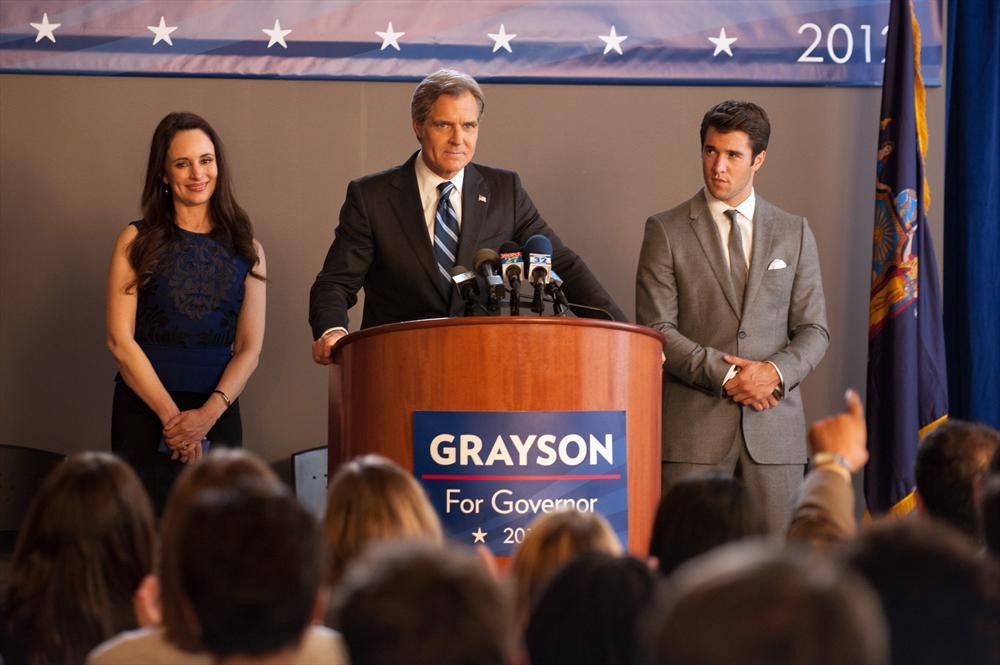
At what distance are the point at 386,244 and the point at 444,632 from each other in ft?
9.52

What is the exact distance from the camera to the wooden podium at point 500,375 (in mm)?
3117

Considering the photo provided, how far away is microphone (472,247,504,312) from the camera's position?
3.39m

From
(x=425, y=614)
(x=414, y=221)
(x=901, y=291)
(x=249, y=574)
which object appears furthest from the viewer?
(x=901, y=291)

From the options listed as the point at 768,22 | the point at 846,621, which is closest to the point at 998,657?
the point at 846,621

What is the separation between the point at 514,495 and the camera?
3016 mm

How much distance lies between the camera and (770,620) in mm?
1012

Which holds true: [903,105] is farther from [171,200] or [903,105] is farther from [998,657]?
[998,657]

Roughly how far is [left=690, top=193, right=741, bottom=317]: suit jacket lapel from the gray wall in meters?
1.32

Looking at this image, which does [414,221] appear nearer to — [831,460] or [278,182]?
[278,182]

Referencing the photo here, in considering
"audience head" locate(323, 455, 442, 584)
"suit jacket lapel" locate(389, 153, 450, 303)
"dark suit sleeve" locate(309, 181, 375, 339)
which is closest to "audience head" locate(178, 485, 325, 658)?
"audience head" locate(323, 455, 442, 584)

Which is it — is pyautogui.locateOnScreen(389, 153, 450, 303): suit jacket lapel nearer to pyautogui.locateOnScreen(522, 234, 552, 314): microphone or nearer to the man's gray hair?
the man's gray hair

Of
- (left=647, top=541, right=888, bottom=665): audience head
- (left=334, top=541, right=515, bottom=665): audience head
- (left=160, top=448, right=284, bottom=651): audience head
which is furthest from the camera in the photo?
(left=160, top=448, right=284, bottom=651): audience head

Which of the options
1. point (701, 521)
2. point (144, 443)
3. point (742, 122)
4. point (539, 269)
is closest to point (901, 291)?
point (742, 122)

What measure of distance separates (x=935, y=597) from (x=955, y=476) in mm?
1398
